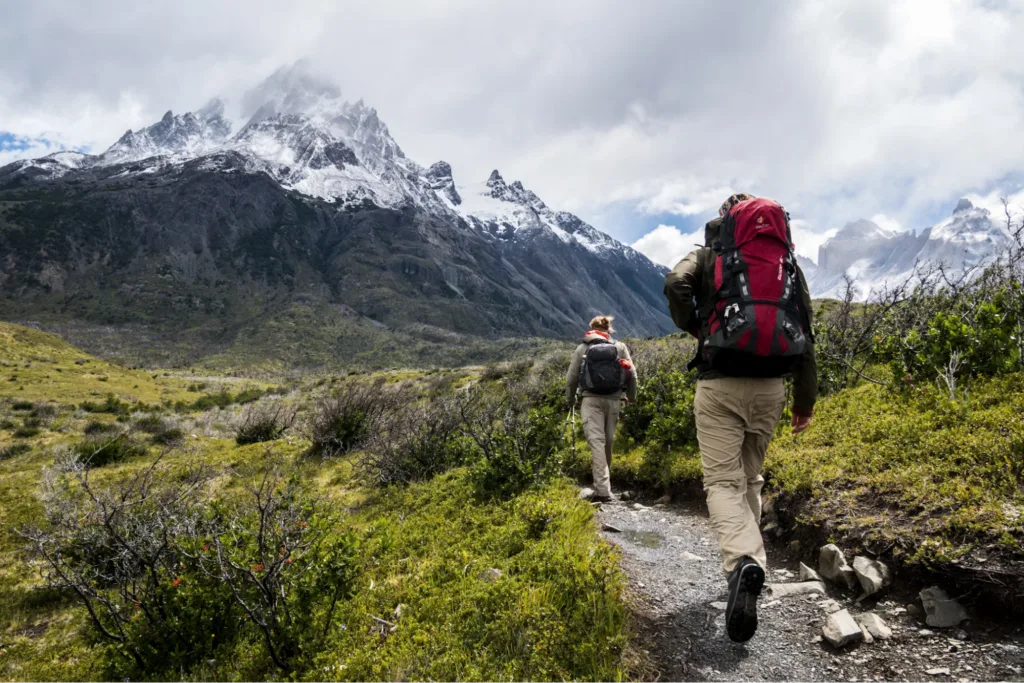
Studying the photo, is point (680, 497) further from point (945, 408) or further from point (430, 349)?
point (430, 349)

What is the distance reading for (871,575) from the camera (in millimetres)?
3467

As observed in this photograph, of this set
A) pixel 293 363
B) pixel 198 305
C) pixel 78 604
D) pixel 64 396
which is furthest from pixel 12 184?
pixel 78 604

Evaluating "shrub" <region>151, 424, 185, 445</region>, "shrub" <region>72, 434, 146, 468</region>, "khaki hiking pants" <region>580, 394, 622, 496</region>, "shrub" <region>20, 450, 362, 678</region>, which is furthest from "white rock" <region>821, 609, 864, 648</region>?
"shrub" <region>151, 424, 185, 445</region>

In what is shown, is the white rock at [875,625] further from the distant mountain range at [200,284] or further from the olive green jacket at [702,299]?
the distant mountain range at [200,284]

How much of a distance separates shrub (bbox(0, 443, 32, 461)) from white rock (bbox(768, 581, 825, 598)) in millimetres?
15349

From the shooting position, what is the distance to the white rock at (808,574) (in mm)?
3863

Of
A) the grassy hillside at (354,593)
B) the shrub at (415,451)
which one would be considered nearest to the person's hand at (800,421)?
the grassy hillside at (354,593)

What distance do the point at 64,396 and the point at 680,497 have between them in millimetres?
29655

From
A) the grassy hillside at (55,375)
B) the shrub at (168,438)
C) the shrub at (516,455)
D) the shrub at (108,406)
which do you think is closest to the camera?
the shrub at (516,455)

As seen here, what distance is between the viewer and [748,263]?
3307 mm

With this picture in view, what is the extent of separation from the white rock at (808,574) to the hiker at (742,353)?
0.96 metres

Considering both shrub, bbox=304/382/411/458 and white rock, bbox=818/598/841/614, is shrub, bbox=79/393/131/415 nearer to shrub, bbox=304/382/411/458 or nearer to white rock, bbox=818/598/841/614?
shrub, bbox=304/382/411/458

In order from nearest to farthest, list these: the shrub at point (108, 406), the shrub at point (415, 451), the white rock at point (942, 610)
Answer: the white rock at point (942, 610), the shrub at point (415, 451), the shrub at point (108, 406)

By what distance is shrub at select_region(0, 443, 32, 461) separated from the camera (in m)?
11.5
